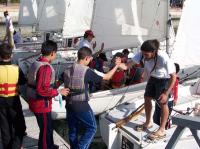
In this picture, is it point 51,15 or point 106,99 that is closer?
point 106,99

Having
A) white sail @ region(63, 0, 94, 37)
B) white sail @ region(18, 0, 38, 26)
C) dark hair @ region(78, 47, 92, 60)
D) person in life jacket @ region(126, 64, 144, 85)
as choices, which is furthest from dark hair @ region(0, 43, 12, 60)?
white sail @ region(18, 0, 38, 26)

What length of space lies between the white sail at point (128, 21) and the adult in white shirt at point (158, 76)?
143 inches

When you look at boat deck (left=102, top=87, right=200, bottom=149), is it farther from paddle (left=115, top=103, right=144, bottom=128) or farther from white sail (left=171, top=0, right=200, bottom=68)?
white sail (left=171, top=0, right=200, bottom=68)

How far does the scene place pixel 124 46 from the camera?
10.1 meters

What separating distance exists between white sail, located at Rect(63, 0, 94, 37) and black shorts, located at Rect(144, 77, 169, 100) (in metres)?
8.05

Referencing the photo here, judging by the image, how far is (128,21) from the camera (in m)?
9.97

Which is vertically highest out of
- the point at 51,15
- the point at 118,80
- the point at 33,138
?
the point at 51,15

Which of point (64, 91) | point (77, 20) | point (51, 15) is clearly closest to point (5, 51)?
point (64, 91)

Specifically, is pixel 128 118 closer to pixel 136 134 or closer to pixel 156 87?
pixel 136 134

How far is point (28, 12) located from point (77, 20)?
6.51 m

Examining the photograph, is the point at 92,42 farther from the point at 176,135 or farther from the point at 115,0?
the point at 176,135

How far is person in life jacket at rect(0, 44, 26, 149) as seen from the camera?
5.21m

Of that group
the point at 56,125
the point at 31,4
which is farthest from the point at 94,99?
the point at 31,4

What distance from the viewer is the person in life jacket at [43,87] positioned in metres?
5.12
